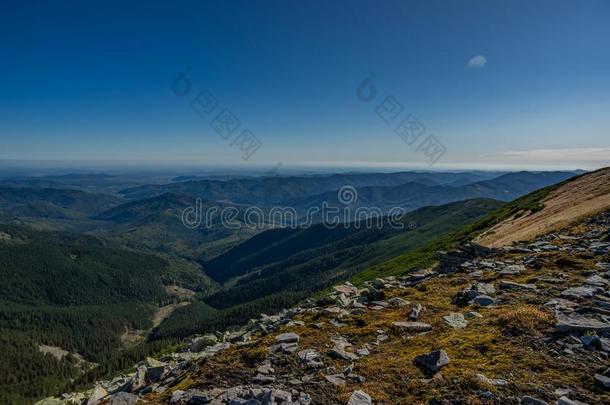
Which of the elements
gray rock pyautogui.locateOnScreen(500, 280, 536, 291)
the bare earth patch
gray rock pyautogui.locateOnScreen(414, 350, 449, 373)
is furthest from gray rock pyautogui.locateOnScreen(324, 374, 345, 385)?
the bare earth patch

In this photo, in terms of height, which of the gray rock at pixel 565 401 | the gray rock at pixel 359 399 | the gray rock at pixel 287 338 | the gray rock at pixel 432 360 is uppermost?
the gray rock at pixel 565 401

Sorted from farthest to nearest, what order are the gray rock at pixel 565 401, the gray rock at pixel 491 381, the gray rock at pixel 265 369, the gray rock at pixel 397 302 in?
1. the gray rock at pixel 397 302
2. the gray rock at pixel 265 369
3. the gray rock at pixel 491 381
4. the gray rock at pixel 565 401

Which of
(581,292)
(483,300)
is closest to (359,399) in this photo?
(483,300)

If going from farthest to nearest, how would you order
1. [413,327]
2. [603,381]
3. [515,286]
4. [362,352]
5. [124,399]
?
[515,286], [413,327], [124,399], [362,352], [603,381]

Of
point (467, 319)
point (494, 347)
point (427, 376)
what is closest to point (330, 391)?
point (427, 376)

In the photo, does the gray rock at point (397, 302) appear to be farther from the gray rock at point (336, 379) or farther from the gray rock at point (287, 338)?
the gray rock at point (336, 379)

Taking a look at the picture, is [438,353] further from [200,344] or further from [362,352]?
[200,344]

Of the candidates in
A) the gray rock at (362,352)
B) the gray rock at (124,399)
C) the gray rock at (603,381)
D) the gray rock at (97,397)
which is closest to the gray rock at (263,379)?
the gray rock at (362,352)

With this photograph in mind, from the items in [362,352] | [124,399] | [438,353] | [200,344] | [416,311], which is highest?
[438,353]
